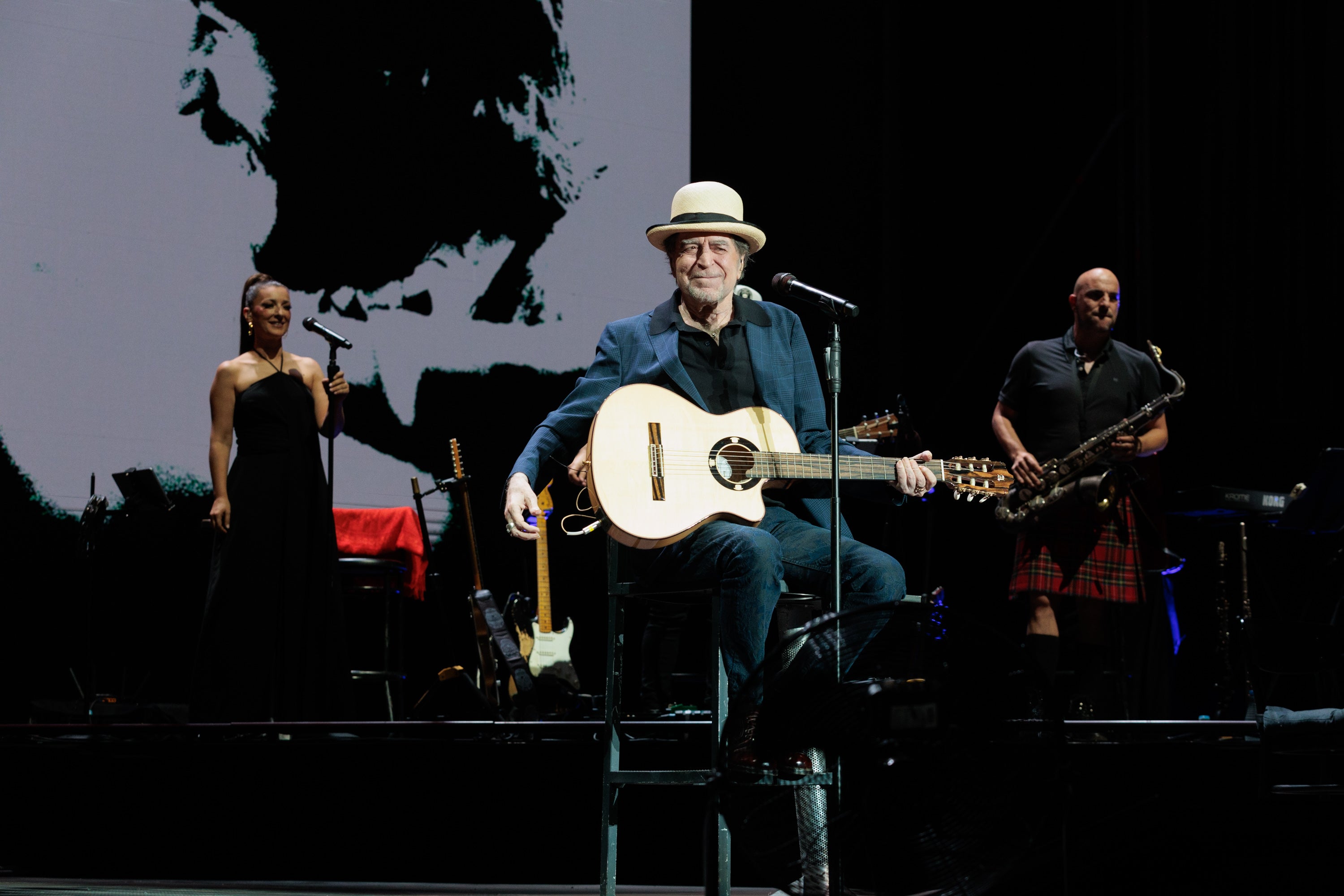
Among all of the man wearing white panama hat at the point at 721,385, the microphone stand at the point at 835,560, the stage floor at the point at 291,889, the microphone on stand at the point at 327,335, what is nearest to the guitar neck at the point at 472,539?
the microphone on stand at the point at 327,335

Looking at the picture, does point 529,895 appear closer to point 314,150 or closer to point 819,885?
point 819,885

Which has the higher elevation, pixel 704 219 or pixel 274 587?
pixel 704 219

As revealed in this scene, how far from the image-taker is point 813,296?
275cm

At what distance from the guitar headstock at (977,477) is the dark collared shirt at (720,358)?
20.7 inches

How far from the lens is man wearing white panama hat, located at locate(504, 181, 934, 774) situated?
9.00ft

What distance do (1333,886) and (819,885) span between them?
5.09 feet

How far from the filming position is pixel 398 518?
5.75 metres

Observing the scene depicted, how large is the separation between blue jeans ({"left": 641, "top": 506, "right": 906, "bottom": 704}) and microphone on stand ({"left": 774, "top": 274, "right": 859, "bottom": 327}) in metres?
0.52

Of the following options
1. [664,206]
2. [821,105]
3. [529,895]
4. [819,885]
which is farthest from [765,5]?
[819,885]

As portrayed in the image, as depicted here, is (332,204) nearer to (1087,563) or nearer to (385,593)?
(385,593)

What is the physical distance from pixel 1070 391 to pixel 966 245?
1.75 meters

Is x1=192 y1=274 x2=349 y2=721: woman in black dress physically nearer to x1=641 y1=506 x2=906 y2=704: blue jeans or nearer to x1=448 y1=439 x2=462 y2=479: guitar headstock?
x1=448 y1=439 x2=462 y2=479: guitar headstock

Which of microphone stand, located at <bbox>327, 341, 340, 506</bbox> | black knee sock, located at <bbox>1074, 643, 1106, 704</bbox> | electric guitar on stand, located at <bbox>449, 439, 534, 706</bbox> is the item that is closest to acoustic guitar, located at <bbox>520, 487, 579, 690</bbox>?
electric guitar on stand, located at <bbox>449, 439, 534, 706</bbox>

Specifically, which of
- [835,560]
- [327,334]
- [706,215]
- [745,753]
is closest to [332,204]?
[327,334]
